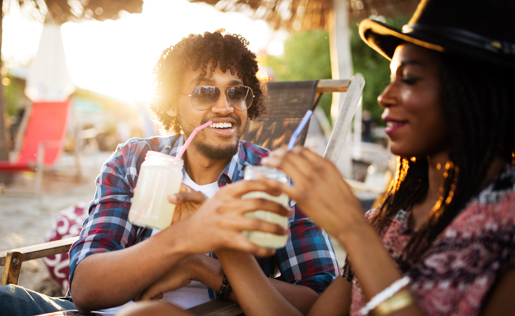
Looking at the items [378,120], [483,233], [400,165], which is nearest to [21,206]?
[400,165]

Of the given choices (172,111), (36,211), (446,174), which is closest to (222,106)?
(172,111)

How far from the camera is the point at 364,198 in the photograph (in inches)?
206

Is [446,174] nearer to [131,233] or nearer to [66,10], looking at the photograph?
[131,233]

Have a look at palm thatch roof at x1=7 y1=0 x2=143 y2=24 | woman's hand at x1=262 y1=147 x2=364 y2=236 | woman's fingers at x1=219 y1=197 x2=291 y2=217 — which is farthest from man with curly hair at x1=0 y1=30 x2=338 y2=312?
palm thatch roof at x1=7 y1=0 x2=143 y2=24

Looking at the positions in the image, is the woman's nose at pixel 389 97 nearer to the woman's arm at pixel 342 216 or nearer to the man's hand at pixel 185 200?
the woman's arm at pixel 342 216

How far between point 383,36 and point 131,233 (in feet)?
4.78

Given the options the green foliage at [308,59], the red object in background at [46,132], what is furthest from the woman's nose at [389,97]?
the green foliage at [308,59]

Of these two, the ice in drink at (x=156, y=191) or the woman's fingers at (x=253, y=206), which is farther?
the ice in drink at (x=156, y=191)

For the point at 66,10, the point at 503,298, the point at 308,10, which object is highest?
the point at 308,10

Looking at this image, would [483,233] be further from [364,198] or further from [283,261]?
[364,198]

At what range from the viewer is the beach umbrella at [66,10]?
4435mm

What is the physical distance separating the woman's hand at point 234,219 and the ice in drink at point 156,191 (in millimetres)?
165

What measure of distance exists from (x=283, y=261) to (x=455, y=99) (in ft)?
3.84

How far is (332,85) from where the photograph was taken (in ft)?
8.89
